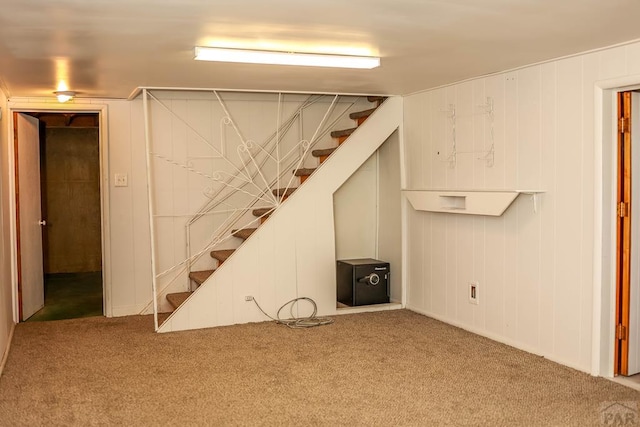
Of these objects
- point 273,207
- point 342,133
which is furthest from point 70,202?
point 342,133

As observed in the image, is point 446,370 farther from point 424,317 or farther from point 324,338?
point 424,317

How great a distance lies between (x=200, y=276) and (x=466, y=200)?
8.10 feet

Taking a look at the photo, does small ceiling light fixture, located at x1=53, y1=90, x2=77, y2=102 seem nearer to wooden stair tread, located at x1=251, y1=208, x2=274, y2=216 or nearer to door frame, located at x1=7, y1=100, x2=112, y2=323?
door frame, located at x1=7, y1=100, x2=112, y2=323

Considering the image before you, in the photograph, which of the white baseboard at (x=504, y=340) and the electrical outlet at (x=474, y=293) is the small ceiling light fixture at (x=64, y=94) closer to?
the white baseboard at (x=504, y=340)

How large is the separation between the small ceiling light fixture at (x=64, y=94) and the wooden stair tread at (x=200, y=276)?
189cm

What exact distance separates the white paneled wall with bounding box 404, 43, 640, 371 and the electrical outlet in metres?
0.04

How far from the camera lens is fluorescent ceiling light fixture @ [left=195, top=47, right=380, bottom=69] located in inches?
149

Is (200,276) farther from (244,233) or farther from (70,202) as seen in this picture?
(70,202)

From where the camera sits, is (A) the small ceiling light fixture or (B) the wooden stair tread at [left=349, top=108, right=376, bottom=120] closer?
(A) the small ceiling light fixture

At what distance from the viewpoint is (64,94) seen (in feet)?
17.9

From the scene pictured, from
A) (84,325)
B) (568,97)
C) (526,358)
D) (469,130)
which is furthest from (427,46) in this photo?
(84,325)

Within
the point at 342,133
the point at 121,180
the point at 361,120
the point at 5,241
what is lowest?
the point at 5,241

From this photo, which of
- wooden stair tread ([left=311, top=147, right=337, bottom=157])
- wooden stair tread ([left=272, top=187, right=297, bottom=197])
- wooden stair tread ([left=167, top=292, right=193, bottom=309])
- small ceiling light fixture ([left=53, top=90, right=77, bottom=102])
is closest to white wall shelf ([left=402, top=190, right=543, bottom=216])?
wooden stair tread ([left=311, top=147, right=337, bottom=157])

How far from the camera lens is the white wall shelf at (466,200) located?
4.47m
